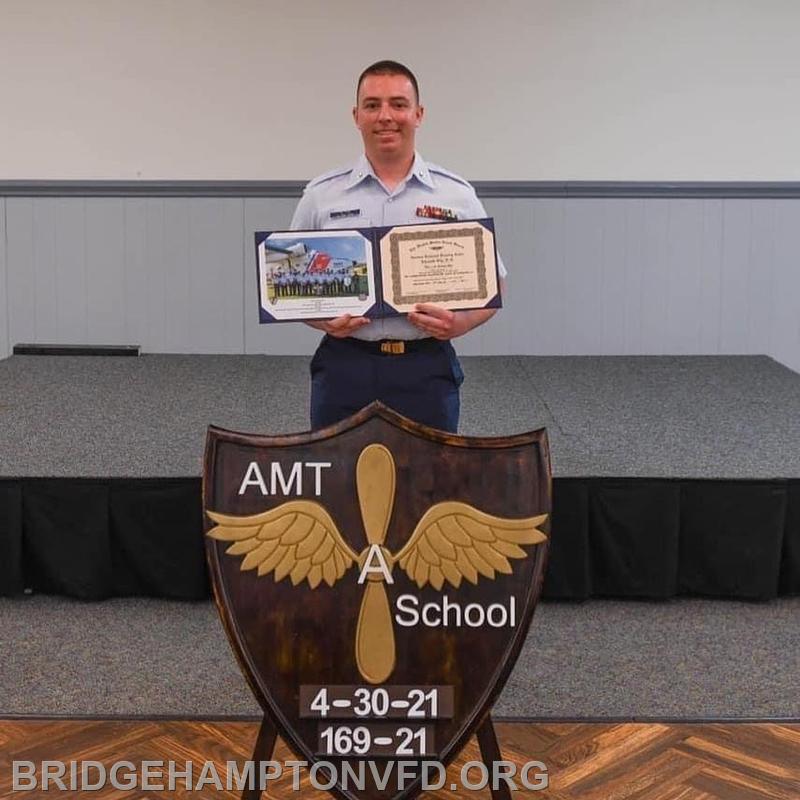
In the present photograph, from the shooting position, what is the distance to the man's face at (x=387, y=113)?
2119 mm

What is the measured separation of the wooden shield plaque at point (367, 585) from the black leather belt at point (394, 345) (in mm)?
645

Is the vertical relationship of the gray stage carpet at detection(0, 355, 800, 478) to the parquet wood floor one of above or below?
above

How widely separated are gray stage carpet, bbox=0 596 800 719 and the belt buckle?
2.65 feet

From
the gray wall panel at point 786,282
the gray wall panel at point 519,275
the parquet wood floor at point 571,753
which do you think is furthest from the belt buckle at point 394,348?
the gray wall panel at point 786,282

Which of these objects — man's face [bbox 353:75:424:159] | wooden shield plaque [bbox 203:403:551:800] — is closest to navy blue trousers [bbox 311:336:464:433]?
man's face [bbox 353:75:424:159]

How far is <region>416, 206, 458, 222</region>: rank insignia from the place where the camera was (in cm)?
226

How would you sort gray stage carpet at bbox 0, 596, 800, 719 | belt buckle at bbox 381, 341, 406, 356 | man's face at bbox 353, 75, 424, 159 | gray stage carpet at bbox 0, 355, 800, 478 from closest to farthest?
man's face at bbox 353, 75, 424, 159 < belt buckle at bbox 381, 341, 406, 356 < gray stage carpet at bbox 0, 596, 800, 719 < gray stage carpet at bbox 0, 355, 800, 478

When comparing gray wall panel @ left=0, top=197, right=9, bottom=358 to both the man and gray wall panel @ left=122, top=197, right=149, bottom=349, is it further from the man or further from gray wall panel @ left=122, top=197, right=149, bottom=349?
the man

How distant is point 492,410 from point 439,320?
1636mm

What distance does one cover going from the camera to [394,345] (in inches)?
88.5

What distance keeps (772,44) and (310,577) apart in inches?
161

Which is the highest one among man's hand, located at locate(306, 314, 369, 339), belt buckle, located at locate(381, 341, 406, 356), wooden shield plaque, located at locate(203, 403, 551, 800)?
man's hand, located at locate(306, 314, 369, 339)

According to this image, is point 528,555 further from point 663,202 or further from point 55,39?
point 55,39

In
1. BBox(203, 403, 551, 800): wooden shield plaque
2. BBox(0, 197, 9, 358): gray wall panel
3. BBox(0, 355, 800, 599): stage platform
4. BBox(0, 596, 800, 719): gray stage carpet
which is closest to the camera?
BBox(203, 403, 551, 800): wooden shield plaque
